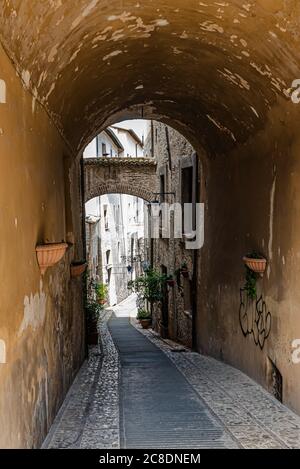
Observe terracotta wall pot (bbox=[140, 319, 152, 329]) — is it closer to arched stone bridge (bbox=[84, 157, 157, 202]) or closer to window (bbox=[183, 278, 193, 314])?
arched stone bridge (bbox=[84, 157, 157, 202])

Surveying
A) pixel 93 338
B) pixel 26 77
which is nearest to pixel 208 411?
pixel 26 77

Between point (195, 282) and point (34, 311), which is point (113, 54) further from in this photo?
point (195, 282)

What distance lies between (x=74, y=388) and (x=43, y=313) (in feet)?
8.67

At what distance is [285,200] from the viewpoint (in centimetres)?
565

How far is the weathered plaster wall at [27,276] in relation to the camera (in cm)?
334

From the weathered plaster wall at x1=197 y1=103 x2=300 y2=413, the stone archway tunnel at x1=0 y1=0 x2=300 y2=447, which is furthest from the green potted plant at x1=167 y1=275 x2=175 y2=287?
the stone archway tunnel at x1=0 y1=0 x2=300 y2=447

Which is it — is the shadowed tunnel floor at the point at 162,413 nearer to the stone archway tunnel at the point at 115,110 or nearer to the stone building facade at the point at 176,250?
the stone archway tunnel at the point at 115,110

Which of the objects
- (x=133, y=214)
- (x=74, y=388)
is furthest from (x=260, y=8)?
(x=133, y=214)

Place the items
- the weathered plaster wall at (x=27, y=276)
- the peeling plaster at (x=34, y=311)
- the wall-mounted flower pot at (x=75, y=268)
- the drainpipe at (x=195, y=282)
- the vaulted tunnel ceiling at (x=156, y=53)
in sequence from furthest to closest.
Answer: the drainpipe at (x=195, y=282)
the wall-mounted flower pot at (x=75, y=268)
the peeling plaster at (x=34, y=311)
the vaulted tunnel ceiling at (x=156, y=53)
the weathered plaster wall at (x=27, y=276)

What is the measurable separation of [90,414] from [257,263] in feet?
9.56

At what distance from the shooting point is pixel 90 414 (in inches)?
225

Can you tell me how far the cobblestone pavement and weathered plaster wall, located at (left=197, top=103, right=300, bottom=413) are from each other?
30 centimetres

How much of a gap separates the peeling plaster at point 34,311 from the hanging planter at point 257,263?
2945 millimetres

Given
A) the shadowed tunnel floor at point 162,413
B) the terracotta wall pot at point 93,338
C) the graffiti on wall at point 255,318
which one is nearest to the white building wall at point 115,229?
the terracotta wall pot at point 93,338
